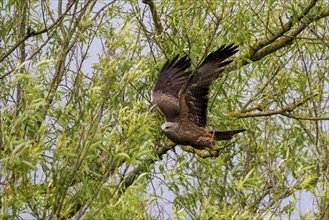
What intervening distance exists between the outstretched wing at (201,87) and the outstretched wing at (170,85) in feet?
0.83

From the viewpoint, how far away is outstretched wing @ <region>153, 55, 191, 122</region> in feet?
27.0

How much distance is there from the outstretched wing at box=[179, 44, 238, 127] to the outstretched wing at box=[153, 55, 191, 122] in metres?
0.25

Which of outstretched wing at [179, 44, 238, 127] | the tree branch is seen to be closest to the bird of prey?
outstretched wing at [179, 44, 238, 127]

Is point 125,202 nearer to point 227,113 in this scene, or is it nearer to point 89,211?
point 89,211

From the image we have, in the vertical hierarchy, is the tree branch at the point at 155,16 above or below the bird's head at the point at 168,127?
above

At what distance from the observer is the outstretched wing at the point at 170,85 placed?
823 cm

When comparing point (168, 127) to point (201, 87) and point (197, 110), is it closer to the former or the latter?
point (197, 110)

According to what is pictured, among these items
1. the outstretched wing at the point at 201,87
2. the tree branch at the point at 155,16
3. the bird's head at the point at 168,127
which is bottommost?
the bird's head at the point at 168,127

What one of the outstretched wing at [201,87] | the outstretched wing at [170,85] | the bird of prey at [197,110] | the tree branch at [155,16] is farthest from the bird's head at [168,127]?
the tree branch at [155,16]

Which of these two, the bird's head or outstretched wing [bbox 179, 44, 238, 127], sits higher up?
outstretched wing [bbox 179, 44, 238, 127]

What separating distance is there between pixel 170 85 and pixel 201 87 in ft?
2.74

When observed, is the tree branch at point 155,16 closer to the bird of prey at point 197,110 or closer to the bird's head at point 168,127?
the bird of prey at point 197,110

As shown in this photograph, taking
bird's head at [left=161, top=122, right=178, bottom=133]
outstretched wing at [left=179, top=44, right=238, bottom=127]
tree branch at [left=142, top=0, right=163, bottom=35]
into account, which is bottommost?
bird's head at [left=161, top=122, right=178, bottom=133]

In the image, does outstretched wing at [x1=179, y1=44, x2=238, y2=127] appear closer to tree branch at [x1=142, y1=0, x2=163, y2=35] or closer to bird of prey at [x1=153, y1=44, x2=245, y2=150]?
bird of prey at [x1=153, y1=44, x2=245, y2=150]
